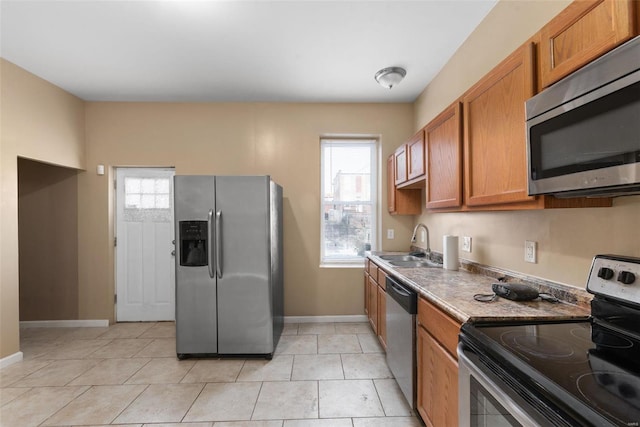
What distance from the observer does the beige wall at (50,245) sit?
12.1 ft

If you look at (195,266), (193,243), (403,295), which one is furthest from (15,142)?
(403,295)

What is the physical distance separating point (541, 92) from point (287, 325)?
134 inches

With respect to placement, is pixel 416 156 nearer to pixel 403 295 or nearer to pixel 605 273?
pixel 403 295

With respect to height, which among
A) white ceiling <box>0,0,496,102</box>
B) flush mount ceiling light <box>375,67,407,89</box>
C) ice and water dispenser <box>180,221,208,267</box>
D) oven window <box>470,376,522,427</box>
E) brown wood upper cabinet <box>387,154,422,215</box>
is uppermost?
white ceiling <box>0,0,496,102</box>

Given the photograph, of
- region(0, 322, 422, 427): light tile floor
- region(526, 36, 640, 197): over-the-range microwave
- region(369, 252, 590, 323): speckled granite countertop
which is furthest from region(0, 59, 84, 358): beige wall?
region(526, 36, 640, 197): over-the-range microwave

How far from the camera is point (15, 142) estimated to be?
9.38 feet

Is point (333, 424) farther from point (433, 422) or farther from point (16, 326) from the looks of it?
point (16, 326)

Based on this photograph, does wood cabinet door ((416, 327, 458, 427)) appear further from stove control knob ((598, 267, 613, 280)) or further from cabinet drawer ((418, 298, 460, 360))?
stove control knob ((598, 267, 613, 280))

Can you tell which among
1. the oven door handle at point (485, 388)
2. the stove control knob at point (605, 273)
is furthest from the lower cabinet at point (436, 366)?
the stove control knob at point (605, 273)

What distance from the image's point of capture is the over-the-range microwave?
33.7 inches

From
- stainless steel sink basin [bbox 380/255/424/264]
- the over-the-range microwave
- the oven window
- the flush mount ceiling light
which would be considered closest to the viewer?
the over-the-range microwave

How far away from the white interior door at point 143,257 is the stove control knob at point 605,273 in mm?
4065

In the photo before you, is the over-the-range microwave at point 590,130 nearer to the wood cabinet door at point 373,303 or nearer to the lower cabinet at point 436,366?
the lower cabinet at point 436,366

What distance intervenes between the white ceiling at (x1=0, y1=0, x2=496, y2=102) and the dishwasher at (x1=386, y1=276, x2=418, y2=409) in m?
2.02
